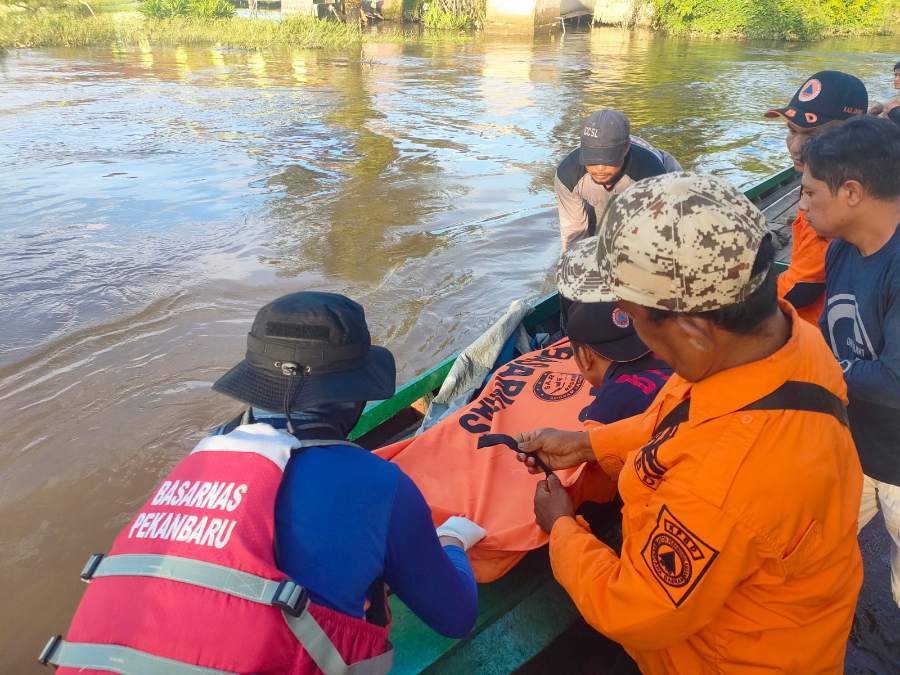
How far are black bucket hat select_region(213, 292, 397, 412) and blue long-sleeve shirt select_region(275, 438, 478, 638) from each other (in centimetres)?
14

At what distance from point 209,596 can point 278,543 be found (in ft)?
0.47

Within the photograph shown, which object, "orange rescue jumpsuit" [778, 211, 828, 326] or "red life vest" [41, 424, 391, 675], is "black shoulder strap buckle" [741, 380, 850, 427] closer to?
"red life vest" [41, 424, 391, 675]

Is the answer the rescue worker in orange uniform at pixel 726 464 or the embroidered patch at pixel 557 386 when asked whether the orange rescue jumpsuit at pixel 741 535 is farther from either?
the embroidered patch at pixel 557 386

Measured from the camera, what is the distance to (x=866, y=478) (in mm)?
2119

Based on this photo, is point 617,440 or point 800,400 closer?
point 800,400

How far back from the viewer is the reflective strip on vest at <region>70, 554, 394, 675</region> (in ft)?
3.63

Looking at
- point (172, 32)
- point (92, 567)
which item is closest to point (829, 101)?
point (92, 567)

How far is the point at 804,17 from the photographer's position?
30375mm

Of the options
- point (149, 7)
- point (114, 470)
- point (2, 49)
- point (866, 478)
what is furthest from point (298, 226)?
point (149, 7)

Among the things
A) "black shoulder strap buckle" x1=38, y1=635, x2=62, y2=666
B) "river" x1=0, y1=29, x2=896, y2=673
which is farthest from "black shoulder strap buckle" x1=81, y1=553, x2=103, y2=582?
"river" x1=0, y1=29, x2=896, y2=673

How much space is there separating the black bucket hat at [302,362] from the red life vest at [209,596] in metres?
0.16

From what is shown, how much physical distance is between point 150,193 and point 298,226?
101 inches

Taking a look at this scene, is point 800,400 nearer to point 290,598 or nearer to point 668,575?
point 668,575

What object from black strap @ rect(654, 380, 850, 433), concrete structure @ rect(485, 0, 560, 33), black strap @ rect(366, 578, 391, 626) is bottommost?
black strap @ rect(366, 578, 391, 626)
